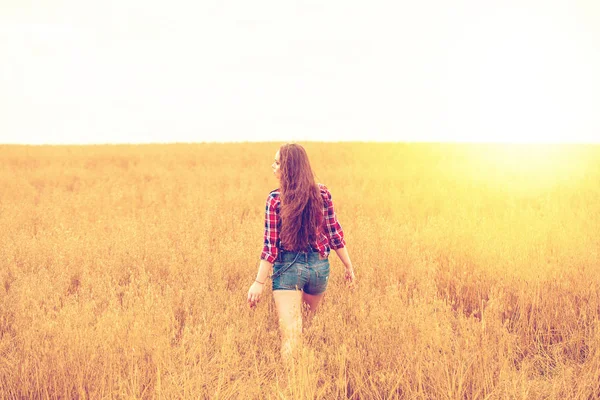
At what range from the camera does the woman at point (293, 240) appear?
2.85 meters

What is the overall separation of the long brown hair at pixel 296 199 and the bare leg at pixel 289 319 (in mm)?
326

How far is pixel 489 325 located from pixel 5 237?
5786mm

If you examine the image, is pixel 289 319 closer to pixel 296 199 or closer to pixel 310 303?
pixel 310 303

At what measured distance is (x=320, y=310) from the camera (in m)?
3.36

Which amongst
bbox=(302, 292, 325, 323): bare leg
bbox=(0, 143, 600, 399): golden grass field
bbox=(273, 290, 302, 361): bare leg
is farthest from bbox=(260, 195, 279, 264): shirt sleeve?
bbox=(0, 143, 600, 399): golden grass field

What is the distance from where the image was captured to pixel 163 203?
808cm

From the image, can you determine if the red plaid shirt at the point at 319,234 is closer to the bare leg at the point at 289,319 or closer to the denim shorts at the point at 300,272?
the denim shorts at the point at 300,272

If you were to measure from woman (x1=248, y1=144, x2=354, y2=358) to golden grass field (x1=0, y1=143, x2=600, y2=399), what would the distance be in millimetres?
269

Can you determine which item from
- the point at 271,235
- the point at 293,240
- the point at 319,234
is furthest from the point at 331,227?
the point at 271,235

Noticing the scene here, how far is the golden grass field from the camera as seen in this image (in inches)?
97.2

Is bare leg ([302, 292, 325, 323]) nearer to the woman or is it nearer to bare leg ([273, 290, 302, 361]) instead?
the woman

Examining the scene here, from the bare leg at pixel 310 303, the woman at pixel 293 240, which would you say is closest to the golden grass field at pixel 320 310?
the bare leg at pixel 310 303

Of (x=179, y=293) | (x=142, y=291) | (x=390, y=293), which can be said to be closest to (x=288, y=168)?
(x=390, y=293)

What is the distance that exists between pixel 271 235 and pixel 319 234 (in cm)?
36
